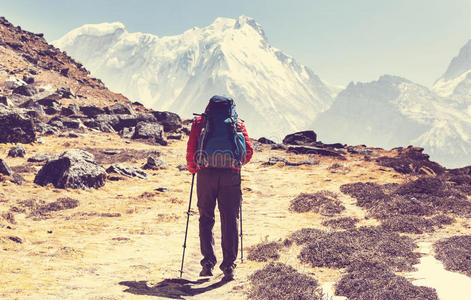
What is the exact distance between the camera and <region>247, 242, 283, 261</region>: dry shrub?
8508 mm

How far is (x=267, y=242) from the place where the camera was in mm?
9633

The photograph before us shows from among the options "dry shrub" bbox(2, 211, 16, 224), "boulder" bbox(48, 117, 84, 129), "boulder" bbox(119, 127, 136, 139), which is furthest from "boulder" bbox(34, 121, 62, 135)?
"dry shrub" bbox(2, 211, 16, 224)

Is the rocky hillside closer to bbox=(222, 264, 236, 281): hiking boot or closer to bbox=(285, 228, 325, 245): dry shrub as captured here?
bbox=(285, 228, 325, 245): dry shrub

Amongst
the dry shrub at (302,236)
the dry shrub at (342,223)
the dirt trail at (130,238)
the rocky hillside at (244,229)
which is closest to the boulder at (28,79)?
the rocky hillside at (244,229)

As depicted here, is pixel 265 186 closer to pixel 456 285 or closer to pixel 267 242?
pixel 267 242

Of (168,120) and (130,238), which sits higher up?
(168,120)

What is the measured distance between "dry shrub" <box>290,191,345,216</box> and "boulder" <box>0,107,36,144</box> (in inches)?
742

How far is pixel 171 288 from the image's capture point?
6.47m

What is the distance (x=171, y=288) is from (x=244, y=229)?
5.43 m

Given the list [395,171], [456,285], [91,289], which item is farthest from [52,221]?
[395,171]

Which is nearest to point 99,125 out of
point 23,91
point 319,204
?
point 23,91

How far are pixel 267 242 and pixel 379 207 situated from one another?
5.79 meters

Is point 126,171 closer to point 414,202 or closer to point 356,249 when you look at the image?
point 414,202

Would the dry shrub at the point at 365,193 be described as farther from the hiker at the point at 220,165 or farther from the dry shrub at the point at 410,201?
the hiker at the point at 220,165
